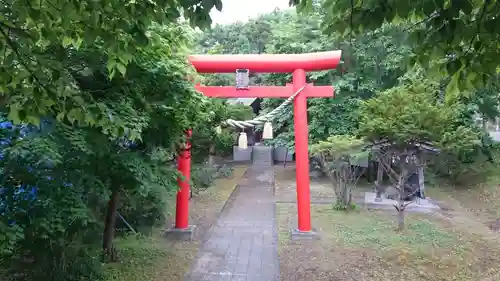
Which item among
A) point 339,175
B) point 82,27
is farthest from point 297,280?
point 339,175

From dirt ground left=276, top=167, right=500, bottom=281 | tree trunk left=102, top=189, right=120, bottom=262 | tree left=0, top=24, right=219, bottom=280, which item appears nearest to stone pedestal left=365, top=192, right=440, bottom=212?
dirt ground left=276, top=167, right=500, bottom=281

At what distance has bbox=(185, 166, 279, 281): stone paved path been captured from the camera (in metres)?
5.80

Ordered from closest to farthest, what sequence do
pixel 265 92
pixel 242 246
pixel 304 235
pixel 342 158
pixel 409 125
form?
pixel 242 246, pixel 304 235, pixel 265 92, pixel 409 125, pixel 342 158

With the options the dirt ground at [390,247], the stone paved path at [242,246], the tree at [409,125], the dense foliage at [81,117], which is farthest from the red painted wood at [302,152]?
the dense foliage at [81,117]

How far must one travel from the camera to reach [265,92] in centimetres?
753

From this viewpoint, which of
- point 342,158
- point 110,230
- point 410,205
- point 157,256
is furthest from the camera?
point 410,205

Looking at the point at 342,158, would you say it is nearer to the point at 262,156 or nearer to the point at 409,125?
the point at 409,125

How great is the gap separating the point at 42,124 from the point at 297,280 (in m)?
3.74

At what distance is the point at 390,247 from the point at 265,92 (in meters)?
3.41

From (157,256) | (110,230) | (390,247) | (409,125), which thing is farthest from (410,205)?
(110,230)

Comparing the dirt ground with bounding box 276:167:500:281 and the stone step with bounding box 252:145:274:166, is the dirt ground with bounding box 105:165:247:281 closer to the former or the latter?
the dirt ground with bounding box 276:167:500:281

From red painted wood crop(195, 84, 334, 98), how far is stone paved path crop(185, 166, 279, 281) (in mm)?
2607

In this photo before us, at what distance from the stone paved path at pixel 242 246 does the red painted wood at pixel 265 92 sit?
2607 millimetres

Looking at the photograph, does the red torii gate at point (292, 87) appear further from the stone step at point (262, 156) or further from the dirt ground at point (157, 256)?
the stone step at point (262, 156)
